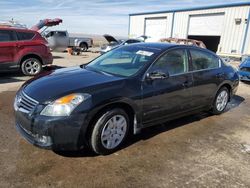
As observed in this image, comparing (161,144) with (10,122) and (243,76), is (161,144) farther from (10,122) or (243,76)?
(243,76)

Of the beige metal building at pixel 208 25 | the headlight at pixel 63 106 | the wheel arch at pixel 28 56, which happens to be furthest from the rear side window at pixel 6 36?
the beige metal building at pixel 208 25

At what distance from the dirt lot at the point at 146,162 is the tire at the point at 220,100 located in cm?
87

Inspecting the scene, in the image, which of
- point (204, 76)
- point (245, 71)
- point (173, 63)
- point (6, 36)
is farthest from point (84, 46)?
point (173, 63)

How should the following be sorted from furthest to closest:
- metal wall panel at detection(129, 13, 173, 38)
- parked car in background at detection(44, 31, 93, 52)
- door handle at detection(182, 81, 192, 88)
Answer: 1. metal wall panel at detection(129, 13, 173, 38)
2. parked car in background at detection(44, 31, 93, 52)
3. door handle at detection(182, 81, 192, 88)

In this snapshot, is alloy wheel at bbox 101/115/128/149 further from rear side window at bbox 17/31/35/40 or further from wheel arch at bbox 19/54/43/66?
rear side window at bbox 17/31/35/40

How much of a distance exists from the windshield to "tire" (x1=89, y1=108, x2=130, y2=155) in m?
0.71

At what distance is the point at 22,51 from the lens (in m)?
8.99

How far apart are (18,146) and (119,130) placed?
1513 millimetres

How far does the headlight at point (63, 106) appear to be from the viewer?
3.23 m

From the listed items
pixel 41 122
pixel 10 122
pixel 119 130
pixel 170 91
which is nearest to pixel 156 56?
pixel 170 91

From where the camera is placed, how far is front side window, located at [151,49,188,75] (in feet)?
14.2

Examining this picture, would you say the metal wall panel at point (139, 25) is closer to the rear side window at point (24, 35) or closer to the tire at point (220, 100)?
the rear side window at point (24, 35)

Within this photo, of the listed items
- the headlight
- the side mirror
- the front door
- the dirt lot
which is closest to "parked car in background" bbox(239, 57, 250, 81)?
the dirt lot

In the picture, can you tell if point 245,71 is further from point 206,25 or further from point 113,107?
point 206,25
